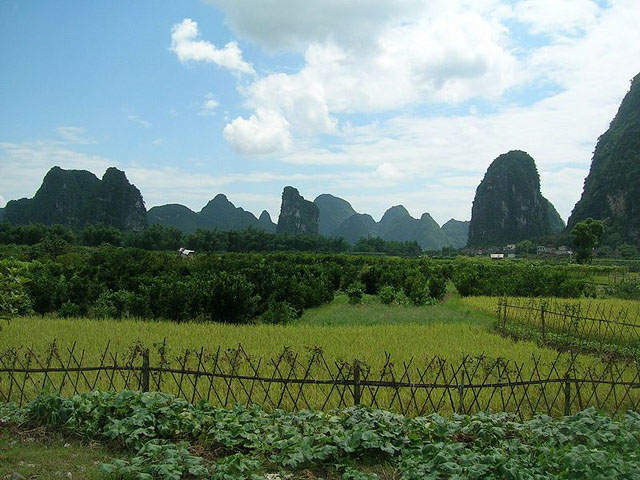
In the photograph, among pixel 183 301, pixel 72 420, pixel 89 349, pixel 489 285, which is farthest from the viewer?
pixel 489 285

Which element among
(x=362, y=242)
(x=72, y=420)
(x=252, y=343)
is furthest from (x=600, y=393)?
(x=362, y=242)

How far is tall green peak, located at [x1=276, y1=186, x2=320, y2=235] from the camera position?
123625 millimetres

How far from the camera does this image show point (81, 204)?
10169 centimetres

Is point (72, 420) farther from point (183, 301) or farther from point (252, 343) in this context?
point (183, 301)

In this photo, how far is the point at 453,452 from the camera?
15.2 ft

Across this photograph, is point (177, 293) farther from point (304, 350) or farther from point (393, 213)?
point (393, 213)

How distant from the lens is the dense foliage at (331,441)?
436cm

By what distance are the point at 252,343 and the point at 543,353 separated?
22.1ft

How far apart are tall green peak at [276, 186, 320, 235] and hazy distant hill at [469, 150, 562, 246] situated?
42.9 meters

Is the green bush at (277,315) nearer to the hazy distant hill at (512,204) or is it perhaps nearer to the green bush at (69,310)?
the green bush at (69,310)

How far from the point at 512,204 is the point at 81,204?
333ft

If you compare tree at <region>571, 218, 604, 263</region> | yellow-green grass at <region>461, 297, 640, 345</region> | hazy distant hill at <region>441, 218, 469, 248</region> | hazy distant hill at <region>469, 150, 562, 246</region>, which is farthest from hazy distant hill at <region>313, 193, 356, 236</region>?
yellow-green grass at <region>461, 297, 640, 345</region>

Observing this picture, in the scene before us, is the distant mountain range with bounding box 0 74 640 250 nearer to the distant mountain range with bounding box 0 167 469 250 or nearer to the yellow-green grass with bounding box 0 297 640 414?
the distant mountain range with bounding box 0 167 469 250

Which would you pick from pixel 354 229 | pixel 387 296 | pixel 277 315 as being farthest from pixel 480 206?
pixel 277 315
